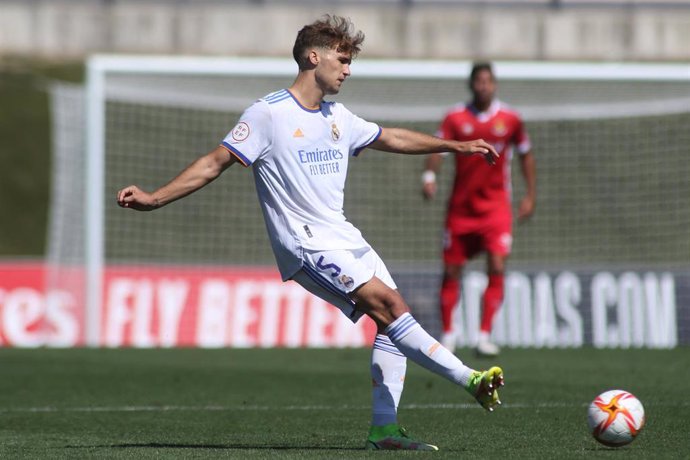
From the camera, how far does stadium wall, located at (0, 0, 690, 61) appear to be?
2678 centimetres

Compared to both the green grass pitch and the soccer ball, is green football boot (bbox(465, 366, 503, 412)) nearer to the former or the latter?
the green grass pitch

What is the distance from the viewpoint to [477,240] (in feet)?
40.0

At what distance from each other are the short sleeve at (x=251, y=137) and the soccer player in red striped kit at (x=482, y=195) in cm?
552

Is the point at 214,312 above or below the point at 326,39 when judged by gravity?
below

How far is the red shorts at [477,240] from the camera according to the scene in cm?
1202

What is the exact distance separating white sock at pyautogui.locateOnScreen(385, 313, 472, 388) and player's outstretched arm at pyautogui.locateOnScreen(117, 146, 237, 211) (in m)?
1.09

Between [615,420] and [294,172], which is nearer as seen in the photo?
[615,420]

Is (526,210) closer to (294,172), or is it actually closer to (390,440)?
(294,172)

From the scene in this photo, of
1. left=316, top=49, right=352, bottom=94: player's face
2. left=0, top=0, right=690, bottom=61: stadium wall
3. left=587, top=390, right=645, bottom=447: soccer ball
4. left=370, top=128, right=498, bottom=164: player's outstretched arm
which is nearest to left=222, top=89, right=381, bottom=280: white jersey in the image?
left=316, top=49, right=352, bottom=94: player's face

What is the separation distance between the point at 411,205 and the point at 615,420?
42.0 ft

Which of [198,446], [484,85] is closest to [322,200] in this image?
Answer: [198,446]

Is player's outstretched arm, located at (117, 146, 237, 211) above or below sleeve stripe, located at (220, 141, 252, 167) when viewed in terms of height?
below

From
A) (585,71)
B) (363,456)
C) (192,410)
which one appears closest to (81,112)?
(585,71)

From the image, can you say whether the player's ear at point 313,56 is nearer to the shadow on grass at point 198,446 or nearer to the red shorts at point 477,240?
the shadow on grass at point 198,446
